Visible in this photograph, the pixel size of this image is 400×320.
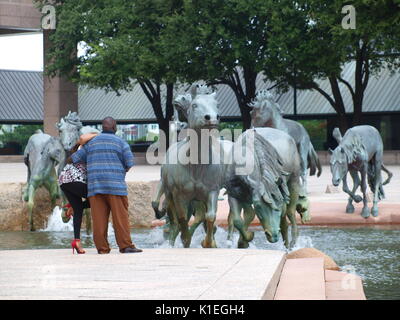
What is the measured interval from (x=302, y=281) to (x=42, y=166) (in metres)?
10.5

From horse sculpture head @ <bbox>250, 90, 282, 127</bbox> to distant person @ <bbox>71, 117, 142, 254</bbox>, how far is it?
4533mm

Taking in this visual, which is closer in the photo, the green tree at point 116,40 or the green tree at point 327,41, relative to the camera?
the green tree at point 327,41

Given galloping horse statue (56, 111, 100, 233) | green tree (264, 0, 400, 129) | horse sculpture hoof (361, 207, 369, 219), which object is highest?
green tree (264, 0, 400, 129)

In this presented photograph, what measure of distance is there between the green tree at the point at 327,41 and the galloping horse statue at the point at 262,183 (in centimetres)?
2259

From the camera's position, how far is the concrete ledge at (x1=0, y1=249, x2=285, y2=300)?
7.48 metres

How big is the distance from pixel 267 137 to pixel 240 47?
31172 mm

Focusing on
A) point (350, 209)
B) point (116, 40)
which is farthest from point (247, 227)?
point (116, 40)

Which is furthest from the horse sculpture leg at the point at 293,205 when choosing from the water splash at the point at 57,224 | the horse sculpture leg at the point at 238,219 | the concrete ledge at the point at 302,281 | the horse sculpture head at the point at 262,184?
the water splash at the point at 57,224

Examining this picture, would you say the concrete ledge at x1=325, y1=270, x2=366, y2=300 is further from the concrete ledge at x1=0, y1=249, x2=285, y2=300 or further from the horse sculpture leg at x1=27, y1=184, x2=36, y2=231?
the horse sculpture leg at x1=27, y1=184, x2=36, y2=231

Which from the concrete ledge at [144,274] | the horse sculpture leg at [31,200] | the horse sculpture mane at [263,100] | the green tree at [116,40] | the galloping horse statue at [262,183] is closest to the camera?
the concrete ledge at [144,274]

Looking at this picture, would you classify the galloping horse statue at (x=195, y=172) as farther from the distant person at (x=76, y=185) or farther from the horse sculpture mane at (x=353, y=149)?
the horse sculpture mane at (x=353, y=149)

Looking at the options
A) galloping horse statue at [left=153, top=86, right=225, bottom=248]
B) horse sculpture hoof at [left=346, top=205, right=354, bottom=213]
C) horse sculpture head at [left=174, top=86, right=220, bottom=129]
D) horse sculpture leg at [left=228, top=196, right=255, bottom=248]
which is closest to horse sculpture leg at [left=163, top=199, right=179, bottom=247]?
galloping horse statue at [left=153, top=86, right=225, bottom=248]

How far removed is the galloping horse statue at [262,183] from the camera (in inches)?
477
